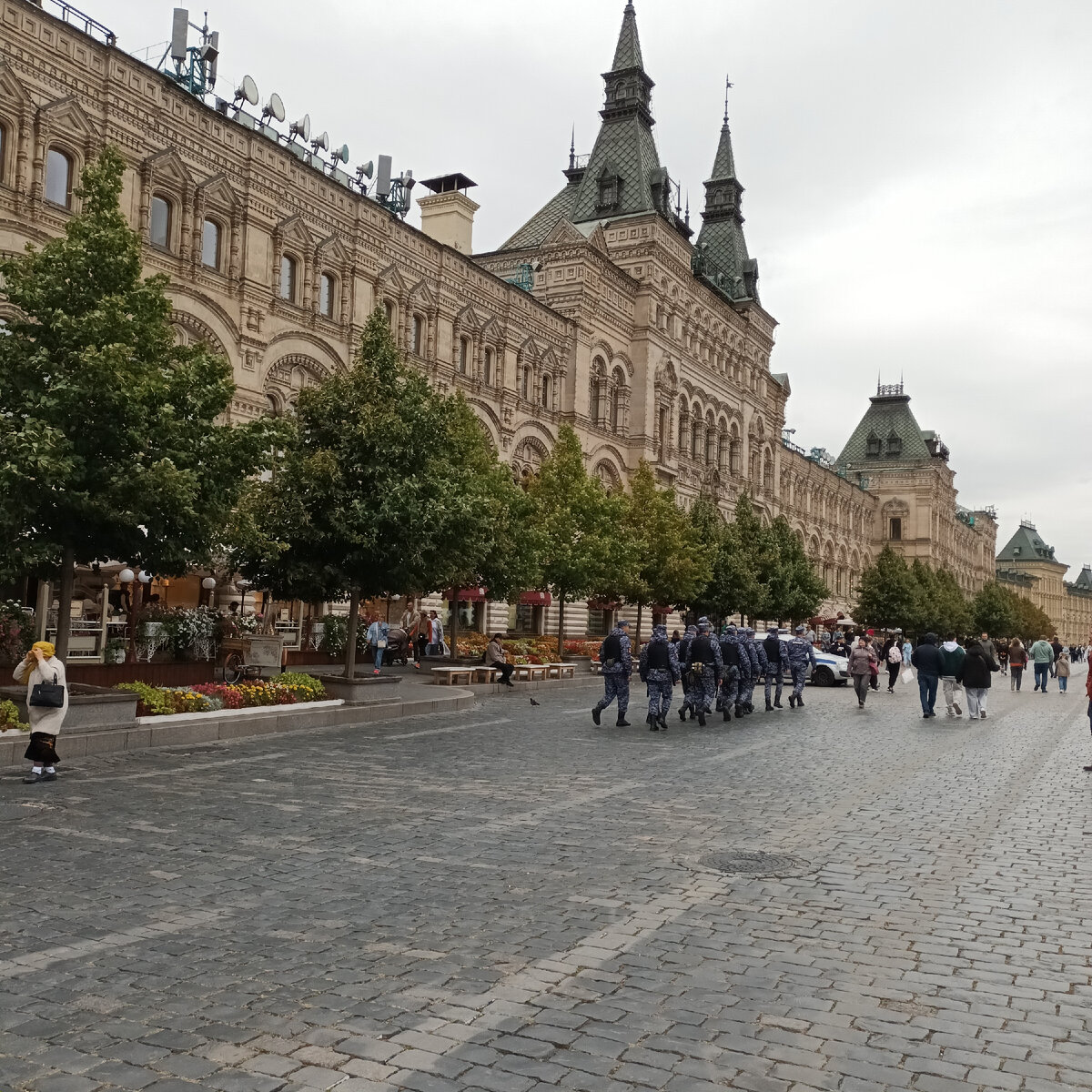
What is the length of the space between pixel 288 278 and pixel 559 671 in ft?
46.3

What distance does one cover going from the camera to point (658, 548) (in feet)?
131

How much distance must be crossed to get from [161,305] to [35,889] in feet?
34.1

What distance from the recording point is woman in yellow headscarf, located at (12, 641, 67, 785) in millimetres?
10914

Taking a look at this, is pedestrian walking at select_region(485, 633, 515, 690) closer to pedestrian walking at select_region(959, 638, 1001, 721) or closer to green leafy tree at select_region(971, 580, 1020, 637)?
pedestrian walking at select_region(959, 638, 1001, 721)

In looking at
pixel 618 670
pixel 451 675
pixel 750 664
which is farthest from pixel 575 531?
pixel 618 670

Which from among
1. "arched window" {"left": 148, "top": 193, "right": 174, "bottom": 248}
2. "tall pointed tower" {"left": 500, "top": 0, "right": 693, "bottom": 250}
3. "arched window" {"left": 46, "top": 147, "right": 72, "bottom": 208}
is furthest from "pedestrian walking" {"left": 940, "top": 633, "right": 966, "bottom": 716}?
"tall pointed tower" {"left": 500, "top": 0, "right": 693, "bottom": 250}

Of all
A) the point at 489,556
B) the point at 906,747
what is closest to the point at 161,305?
the point at 906,747

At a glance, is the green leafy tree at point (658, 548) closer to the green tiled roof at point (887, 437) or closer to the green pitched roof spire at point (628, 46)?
the green pitched roof spire at point (628, 46)

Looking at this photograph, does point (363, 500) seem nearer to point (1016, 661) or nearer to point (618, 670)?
point (618, 670)

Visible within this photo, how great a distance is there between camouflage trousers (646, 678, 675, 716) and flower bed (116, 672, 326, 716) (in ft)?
19.0

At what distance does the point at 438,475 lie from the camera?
2139 cm

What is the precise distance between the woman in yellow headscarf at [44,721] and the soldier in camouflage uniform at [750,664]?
13.1m

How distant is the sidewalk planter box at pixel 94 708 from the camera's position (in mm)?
13625

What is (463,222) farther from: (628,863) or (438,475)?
(628,863)
